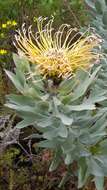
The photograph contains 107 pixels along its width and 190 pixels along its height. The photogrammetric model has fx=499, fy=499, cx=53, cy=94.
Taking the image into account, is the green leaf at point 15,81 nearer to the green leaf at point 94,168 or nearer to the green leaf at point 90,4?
the green leaf at point 94,168

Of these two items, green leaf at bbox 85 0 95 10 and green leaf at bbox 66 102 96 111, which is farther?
green leaf at bbox 85 0 95 10

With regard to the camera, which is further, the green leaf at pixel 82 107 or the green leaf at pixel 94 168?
the green leaf at pixel 94 168

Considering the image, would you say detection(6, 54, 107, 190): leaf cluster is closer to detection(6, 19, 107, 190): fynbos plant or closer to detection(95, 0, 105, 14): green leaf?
detection(6, 19, 107, 190): fynbos plant

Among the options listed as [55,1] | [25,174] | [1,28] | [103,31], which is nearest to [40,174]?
[25,174]

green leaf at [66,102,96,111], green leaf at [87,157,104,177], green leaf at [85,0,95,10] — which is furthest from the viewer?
green leaf at [85,0,95,10]

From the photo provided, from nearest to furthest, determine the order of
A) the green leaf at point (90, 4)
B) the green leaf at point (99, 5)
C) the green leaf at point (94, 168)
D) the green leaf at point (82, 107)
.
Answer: the green leaf at point (82, 107), the green leaf at point (94, 168), the green leaf at point (99, 5), the green leaf at point (90, 4)

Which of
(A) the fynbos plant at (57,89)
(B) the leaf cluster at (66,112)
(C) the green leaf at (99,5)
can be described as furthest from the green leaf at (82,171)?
(C) the green leaf at (99,5)

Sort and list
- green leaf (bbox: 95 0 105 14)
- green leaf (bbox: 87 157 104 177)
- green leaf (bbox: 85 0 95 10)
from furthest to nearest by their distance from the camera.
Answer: green leaf (bbox: 85 0 95 10) → green leaf (bbox: 95 0 105 14) → green leaf (bbox: 87 157 104 177)

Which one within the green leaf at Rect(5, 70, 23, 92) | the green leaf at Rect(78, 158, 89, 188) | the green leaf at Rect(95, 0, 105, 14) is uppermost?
the green leaf at Rect(95, 0, 105, 14)

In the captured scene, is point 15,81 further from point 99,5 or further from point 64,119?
point 99,5

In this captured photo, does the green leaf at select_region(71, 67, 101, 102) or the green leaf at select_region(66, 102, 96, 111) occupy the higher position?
the green leaf at select_region(71, 67, 101, 102)

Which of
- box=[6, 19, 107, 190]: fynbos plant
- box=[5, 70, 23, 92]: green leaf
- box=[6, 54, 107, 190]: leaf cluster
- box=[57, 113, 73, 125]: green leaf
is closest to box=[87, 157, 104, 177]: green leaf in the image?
box=[6, 54, 107, 190]: leaf cluster

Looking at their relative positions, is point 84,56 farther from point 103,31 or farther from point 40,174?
point 40,174

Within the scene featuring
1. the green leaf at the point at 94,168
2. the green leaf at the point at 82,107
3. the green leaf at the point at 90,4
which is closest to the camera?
the green leaf at the point at 82,107
